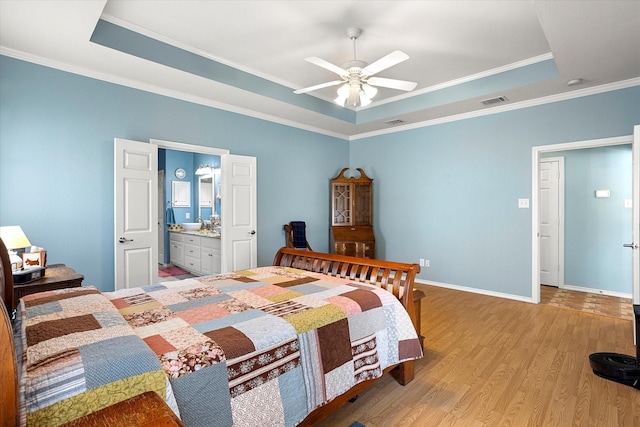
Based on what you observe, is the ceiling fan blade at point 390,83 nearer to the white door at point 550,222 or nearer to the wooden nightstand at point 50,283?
the wooden nightstand at point 50,283

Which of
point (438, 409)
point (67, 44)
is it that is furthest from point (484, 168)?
point (67, 44)

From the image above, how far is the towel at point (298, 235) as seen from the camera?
5.16m

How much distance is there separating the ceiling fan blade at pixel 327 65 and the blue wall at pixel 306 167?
209 cm

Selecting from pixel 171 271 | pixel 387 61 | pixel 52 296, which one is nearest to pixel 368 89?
pixel 387 61

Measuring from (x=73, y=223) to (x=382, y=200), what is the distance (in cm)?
444

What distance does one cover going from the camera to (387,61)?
2.67 metres

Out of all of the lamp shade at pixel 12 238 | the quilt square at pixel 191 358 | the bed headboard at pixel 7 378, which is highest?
the lamp shade at pixel 12 238

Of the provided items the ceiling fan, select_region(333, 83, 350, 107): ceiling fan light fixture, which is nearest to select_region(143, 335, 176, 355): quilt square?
the ceiling fan

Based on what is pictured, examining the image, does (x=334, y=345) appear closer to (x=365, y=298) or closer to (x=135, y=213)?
(x=365, y=298)

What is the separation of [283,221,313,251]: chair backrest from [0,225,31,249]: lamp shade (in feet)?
10.5

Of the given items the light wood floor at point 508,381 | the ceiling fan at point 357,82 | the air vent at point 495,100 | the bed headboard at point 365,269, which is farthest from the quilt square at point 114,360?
the air vent at point 495,100

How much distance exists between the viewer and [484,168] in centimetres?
471

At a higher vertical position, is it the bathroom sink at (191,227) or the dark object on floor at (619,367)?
the bathroom sink at (191,227)

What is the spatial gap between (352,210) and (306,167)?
1.10 metres
